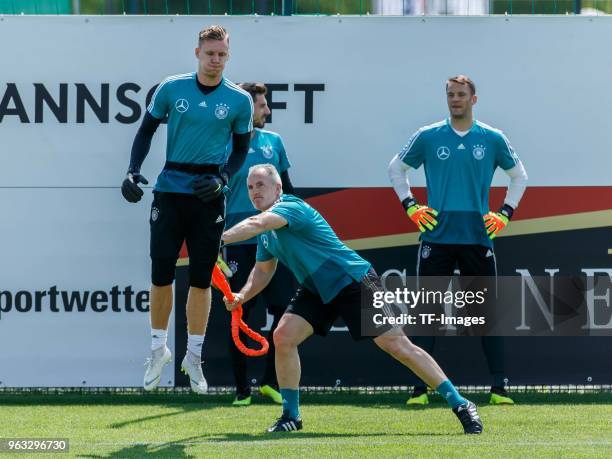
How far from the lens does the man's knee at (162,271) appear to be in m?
7.42

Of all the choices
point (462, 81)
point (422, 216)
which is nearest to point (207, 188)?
point (422, 216)

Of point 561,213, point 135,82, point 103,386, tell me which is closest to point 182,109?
point 135,82

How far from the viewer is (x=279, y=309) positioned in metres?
8.68

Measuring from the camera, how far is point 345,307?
703 centimetres

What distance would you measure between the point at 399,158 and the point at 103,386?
2.72 metres

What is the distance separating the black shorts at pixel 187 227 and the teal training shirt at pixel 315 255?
490mm

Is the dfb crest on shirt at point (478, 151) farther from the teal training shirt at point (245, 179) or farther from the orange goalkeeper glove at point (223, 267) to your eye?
the orange goalkeeper glove at point (223, 267)

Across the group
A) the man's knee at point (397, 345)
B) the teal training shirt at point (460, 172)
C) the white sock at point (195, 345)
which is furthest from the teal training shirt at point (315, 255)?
the teal training shirt at point (460, 172)

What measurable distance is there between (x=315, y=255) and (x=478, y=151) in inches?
79.9

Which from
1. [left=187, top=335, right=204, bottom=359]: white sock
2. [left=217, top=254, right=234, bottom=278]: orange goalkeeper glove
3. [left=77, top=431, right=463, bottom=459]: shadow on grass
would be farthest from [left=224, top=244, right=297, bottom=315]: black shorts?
[left=77, top=431, right=463, bottom=459]: shadow on grass

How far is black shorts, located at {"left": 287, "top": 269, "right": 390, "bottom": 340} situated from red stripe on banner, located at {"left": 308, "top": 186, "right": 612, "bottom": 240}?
1.86 m

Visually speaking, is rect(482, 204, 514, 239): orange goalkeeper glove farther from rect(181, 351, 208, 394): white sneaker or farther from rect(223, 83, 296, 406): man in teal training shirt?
→ rect(181, 351, 208, 394): white sneaker

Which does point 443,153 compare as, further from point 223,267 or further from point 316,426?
point 316,426

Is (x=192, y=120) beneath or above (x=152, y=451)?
above
